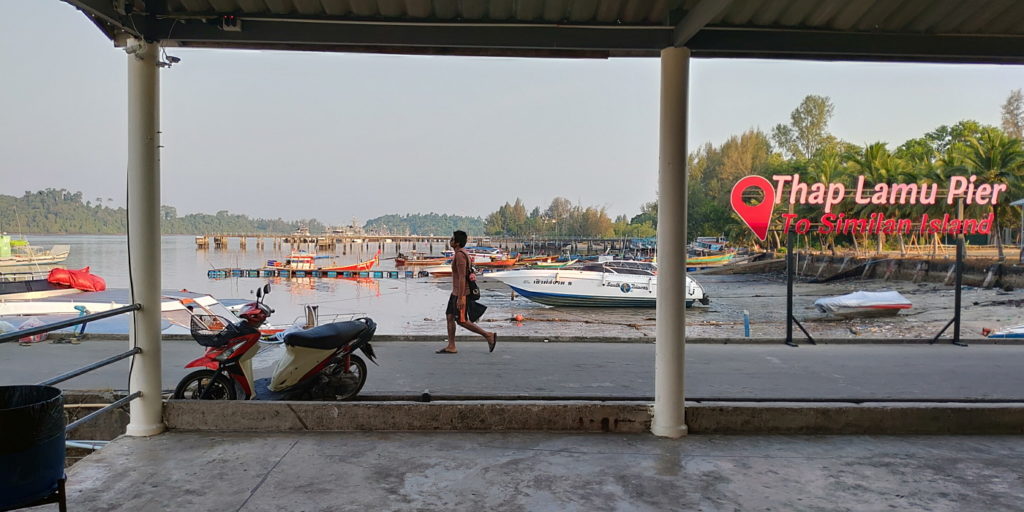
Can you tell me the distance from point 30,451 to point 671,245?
3495 mm

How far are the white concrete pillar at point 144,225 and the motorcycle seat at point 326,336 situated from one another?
983 millimetres

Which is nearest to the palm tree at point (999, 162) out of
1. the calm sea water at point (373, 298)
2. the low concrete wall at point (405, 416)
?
the calm sea water at point (373, 298)

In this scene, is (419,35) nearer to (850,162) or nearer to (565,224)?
(850,162)

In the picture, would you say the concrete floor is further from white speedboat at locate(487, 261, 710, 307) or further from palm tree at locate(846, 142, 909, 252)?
palm tree at locate(846, 142, 909, 252)

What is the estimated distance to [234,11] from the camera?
423 centimetres

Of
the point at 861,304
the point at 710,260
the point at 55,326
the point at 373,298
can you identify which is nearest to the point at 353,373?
the point at 55,326

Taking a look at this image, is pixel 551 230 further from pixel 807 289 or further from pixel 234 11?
pixel 234 11

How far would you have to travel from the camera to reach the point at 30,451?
2277 mm

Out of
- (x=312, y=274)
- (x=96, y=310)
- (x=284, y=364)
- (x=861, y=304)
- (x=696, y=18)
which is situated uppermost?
(x=696, y=18)

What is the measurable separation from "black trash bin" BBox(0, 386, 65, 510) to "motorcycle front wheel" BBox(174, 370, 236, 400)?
230cm

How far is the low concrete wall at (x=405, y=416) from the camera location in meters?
4.34

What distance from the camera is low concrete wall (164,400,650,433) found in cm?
434

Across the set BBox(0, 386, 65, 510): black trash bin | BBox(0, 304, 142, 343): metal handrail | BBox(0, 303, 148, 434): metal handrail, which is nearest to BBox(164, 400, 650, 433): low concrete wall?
BBox(0, 303, 148, 434): metal handrail

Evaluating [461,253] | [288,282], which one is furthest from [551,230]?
[461,253]
